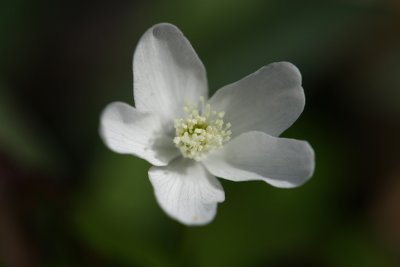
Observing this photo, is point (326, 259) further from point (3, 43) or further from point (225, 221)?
point (3, 43)

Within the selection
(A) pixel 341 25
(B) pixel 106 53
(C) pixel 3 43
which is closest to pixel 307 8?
(A) pixel 341 25

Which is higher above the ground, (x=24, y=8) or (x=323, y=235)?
(x=24, y=8)

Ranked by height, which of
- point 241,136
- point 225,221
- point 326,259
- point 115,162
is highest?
point 241,136

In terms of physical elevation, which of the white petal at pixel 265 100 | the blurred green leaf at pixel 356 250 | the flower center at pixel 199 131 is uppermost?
the white petal at pixel 265 100

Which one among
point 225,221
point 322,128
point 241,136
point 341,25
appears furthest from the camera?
point 341,25

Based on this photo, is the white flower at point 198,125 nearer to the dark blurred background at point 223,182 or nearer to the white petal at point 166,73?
the white petal at point 166,73

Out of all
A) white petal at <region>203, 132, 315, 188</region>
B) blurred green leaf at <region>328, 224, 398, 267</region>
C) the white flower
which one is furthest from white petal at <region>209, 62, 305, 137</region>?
blurred green leaf at <region>328, 224, 398, 267</region>

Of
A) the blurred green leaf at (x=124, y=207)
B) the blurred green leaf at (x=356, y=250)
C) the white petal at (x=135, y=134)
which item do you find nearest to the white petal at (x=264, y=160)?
the white petal at (x=135, y=134)

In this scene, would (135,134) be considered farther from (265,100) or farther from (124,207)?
(124,207)
